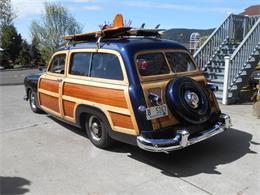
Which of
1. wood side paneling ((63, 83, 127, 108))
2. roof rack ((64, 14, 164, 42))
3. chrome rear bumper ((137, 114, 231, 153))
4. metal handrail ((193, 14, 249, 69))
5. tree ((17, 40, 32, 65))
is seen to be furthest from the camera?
tree ((17, 40, 32, 65))

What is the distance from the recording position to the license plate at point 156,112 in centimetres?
441

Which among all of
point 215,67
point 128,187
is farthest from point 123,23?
point 215,67

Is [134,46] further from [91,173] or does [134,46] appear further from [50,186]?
[50,186]

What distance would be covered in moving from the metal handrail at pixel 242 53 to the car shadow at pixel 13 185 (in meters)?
6.82

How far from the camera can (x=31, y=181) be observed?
13.8 feet

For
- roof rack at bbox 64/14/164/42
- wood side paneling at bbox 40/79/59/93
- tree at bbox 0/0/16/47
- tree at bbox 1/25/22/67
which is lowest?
wood side paneling at bbox 40/79/59/93

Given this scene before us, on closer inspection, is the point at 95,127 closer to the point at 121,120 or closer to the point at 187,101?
the point at 121,120

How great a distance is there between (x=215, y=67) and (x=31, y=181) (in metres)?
7.77

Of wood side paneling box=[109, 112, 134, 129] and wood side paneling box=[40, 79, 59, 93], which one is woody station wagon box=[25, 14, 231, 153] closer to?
wood side paneling box=[109, 112, 134, 129]

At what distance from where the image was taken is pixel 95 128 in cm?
542

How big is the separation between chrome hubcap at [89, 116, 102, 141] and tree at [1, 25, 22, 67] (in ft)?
125

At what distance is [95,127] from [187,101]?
170 cm

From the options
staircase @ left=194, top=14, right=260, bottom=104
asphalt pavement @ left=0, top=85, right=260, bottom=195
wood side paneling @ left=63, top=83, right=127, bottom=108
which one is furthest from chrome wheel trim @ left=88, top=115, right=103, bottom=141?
staircase @ left=194, top=14, right=260, bottom=104

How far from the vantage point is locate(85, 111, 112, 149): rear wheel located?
199 inches
